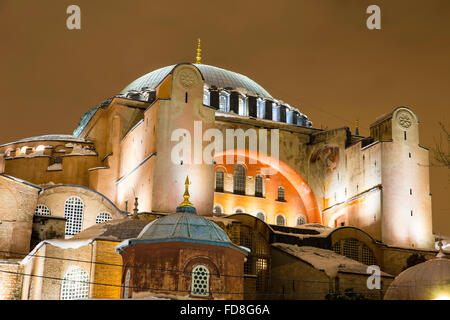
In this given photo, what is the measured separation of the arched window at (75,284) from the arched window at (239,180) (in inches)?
616

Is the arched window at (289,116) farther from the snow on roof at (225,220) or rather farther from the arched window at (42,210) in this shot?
the arched window at (42,210)

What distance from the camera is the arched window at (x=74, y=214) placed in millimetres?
38531

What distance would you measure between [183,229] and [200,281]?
172 cm

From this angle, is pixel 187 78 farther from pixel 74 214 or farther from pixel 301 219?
pixel 301 219

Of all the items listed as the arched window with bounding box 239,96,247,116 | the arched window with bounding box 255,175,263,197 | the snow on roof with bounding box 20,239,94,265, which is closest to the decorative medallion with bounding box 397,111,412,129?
the arched window with bounding box 255,175,263,197

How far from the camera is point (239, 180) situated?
46.9 meters

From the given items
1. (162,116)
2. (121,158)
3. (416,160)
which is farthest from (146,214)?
(416,160)

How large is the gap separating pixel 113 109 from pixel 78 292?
16.7 meters

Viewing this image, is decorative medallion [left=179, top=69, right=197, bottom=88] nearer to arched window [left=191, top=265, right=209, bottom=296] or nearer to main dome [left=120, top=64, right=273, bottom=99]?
main dome [left=120, top=64, right=273, bottom=99]

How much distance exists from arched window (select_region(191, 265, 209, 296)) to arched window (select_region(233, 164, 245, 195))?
848 inches

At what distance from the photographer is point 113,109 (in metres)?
Answer: 46.9

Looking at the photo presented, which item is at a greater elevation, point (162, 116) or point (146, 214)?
point (162, 116)

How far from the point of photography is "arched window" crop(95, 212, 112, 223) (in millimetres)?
39250
